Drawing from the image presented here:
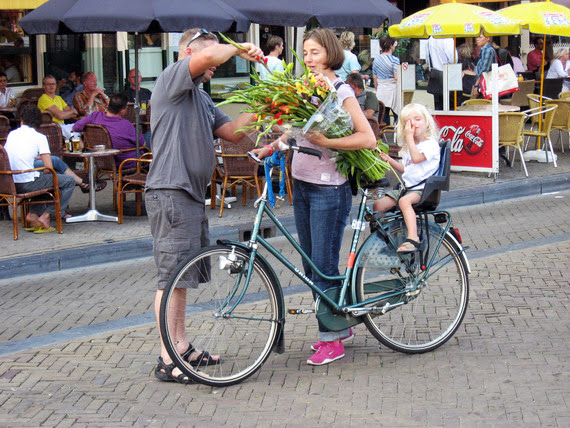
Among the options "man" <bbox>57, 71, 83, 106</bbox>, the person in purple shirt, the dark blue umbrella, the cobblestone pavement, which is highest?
the dark blue umbrella

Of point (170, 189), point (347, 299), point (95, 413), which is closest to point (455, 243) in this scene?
point (347, 299)

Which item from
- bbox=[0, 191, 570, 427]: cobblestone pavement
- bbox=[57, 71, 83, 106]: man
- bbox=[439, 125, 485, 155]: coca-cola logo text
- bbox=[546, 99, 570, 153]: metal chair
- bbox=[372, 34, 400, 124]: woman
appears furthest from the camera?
bbox=[372, 34, 400, 124]: woman

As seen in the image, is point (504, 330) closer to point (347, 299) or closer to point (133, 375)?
point (347, 299)

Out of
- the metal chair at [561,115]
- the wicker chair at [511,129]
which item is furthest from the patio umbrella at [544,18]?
the wicker chair at [511,129]

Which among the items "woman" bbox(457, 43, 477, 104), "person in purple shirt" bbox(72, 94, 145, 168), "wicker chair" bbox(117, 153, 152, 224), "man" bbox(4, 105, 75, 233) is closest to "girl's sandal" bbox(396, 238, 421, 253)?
"wicker chair" bbox(117, 153, 152, 224)

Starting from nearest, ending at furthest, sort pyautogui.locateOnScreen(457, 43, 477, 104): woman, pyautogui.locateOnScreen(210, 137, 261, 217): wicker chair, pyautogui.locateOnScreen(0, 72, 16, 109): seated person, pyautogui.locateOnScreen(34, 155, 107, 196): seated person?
pyautogui.locateOnScreen(34, 155, 107, 196): seated person < pyautogui.locateOnScreen(210, 137, 261, 217): wicker chair < pyautogui.locateOnScreen(0, 72, 16, 109): seated person < pyautogui.locateOnScreen(457, 43, 477, 104): woman

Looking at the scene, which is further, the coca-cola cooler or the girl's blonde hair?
the coca-cola cooler

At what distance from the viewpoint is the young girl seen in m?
5.19

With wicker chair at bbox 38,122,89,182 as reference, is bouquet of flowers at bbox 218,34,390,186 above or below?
above

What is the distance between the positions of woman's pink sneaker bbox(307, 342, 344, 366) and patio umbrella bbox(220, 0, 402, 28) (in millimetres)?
6732

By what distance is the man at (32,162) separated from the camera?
28.1ft

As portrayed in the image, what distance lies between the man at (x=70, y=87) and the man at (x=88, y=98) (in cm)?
109

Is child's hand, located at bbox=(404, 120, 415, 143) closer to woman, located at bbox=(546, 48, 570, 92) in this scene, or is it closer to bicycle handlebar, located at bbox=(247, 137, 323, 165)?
bicycle handlebar, located at bbox=(247, 137, 323, 165)

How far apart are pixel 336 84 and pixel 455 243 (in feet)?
4.10
